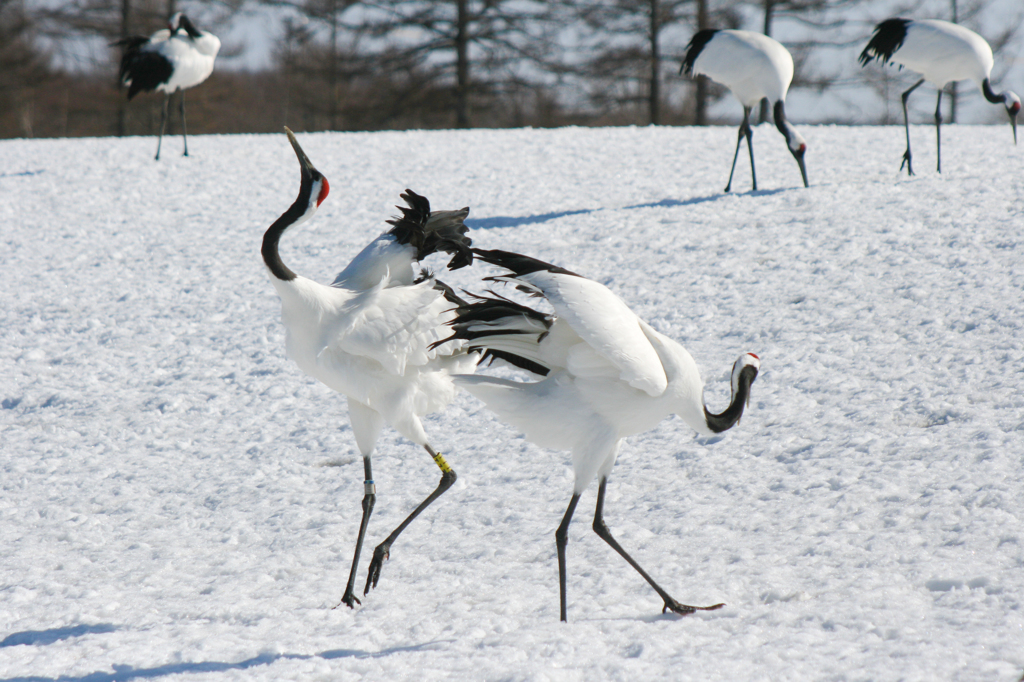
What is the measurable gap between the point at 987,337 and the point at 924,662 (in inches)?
126

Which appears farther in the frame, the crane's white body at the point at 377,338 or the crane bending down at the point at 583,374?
the crane's white body at the point at 377,338

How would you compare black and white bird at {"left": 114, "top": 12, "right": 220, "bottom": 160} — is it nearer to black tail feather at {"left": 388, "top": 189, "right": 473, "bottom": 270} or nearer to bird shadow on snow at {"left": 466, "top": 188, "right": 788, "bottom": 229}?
bird shadow on snow at {"left": 466, "top": 188, "right": 788, "bottom": 229}

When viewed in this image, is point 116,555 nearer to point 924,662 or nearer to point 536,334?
point 536,334

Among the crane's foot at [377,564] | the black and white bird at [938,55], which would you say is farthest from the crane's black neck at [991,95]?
the crane's foot at [377,564]

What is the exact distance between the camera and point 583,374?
296 cm

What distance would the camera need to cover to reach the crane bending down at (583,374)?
2801 millimetres

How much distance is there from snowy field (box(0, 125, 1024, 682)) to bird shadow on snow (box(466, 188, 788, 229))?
46 mm

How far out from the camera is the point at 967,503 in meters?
3.53

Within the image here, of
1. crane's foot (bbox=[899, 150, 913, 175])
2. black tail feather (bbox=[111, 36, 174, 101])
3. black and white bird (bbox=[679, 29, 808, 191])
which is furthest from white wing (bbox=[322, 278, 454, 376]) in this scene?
black tail feather (bbox=[111, 36, 174, 101])

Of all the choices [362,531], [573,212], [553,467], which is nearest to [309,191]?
[362,531]

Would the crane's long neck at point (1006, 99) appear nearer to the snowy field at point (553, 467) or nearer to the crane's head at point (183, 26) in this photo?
the snowy field at point (553, 467)

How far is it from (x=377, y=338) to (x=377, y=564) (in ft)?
3.09

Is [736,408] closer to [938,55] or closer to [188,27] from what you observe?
[938,55]

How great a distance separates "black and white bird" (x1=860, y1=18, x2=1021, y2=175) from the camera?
336 inches
